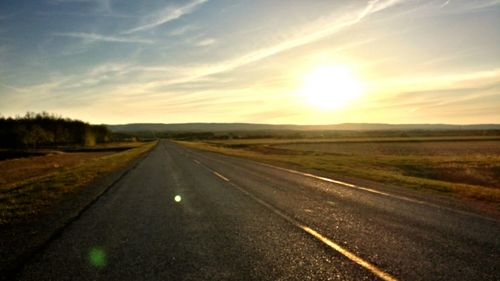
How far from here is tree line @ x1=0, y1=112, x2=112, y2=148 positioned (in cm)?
9300

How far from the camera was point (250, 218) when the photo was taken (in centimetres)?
905

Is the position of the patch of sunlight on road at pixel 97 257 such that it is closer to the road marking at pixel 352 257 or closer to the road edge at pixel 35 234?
the road edge at pixel 35 234

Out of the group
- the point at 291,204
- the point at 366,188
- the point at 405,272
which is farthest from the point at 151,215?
the point at 366,188

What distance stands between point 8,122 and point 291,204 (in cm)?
12023

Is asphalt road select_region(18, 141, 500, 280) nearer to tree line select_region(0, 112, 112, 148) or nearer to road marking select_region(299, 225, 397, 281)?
road marking select_region(299, 225, 397, 281)

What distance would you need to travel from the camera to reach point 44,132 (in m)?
104

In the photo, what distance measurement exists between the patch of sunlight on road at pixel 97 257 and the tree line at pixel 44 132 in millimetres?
100886

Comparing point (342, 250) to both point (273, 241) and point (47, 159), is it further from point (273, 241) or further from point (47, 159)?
point (47, 159)

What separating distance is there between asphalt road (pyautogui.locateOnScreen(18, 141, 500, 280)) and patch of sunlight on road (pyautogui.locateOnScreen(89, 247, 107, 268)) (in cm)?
2

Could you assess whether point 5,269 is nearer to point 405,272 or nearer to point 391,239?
point 405,272

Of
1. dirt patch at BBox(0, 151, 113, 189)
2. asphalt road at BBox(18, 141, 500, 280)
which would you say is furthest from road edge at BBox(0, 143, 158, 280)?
dirt patch at BBox(0, 151, 113, 189)

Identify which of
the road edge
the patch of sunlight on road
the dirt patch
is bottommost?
the dirt patch

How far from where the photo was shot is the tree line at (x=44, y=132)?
93.0 meters

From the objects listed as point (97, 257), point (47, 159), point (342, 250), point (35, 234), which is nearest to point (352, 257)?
point (342, 250)
